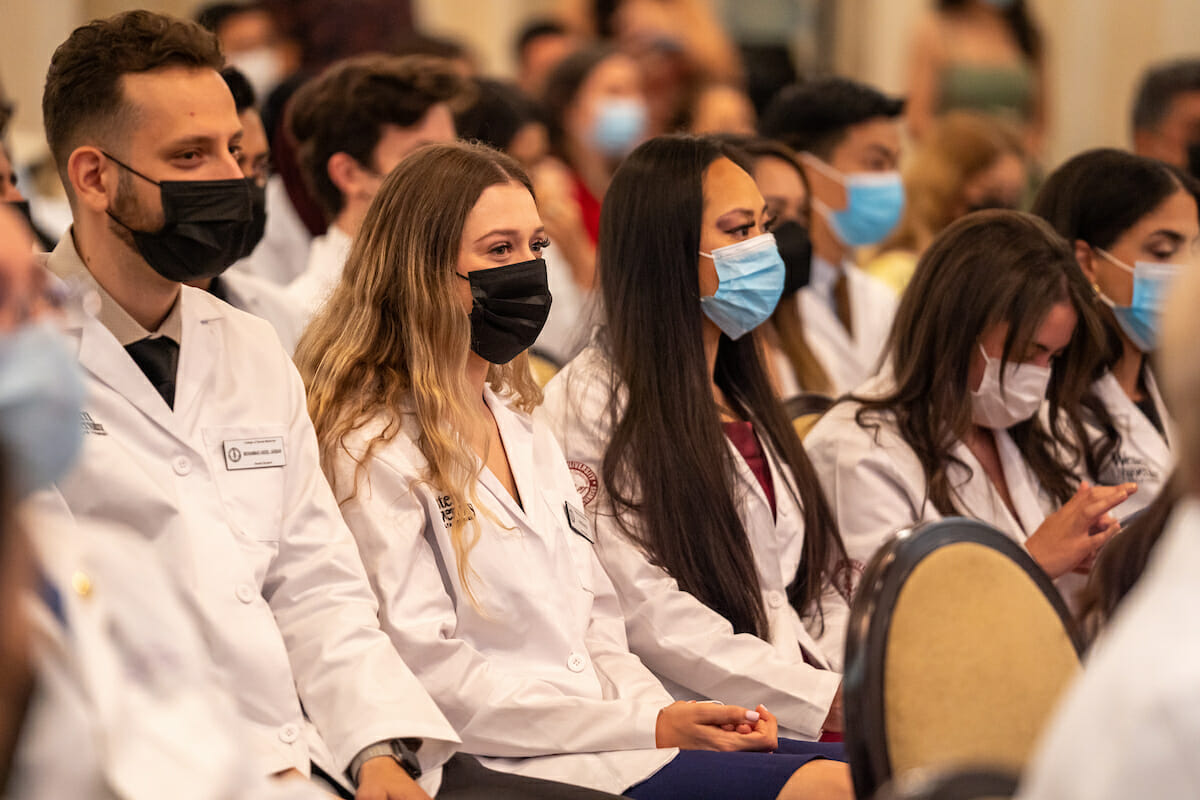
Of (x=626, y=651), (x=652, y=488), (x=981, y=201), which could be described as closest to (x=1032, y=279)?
(x=652, y=488)

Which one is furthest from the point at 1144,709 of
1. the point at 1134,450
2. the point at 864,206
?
the point at 864,206

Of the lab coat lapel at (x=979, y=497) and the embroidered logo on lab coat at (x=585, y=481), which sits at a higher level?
the embroidered logo on lab coat at (x=585, y=481)

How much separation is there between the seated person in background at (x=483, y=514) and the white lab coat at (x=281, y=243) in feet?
5.19

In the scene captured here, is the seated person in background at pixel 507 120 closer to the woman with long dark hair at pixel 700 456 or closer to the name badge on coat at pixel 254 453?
the woman with long dark hair at pixel 700 456

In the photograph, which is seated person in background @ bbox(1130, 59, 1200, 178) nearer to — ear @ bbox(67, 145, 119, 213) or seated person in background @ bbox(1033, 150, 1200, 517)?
seated person in background @ bbox(1033, 150, 1200, 517)

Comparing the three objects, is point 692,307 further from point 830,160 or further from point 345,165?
point 830,160

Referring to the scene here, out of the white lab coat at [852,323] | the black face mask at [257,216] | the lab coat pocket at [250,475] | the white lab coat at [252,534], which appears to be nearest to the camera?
the white lab coat at [252,534]

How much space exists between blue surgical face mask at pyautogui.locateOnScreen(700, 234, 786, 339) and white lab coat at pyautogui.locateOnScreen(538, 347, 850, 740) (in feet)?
0.92

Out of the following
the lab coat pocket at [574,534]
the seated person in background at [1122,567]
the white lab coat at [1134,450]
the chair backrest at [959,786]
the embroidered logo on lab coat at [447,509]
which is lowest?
the white lab coat at [1134,450]

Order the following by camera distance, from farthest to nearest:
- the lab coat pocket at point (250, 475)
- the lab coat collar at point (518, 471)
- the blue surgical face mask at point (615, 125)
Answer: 1. the blue surgical face mask at point (615, 125)
2. the lab coat collar at point (518, 471)
3. the lab coat pocket at point (250, 475)

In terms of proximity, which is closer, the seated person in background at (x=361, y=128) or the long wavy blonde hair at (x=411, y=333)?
the long wavy blonde hair at (x=411, y=333)

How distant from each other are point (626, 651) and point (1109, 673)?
1.56 meters

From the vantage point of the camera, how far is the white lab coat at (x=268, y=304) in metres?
3.28

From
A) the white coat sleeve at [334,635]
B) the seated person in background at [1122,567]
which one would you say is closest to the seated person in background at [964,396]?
the seated person in background at [1122,567]
